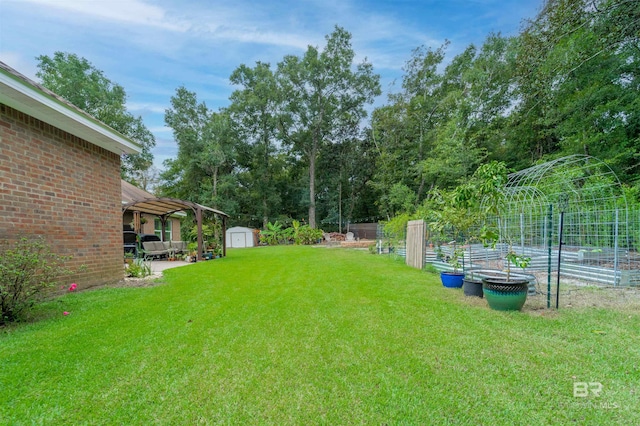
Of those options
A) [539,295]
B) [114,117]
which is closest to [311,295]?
[539,295]

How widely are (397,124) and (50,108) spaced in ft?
78.4

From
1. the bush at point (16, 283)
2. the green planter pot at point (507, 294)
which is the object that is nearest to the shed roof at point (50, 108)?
the bush at point (16, 283)

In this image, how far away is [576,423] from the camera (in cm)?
178

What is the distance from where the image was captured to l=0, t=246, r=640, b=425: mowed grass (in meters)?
1.92

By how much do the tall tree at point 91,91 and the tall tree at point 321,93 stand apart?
13636mm

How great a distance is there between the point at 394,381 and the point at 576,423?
47.5 inches

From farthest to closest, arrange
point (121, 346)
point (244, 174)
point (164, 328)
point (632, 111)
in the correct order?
1. point (244, 174)
2. point (632, 111)
3. point (164, 328)
4. point (121, 346)

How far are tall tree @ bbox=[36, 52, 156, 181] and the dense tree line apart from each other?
2.03ft

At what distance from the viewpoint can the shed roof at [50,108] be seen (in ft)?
12.2

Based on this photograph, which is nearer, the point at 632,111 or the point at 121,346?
the point at 121,346

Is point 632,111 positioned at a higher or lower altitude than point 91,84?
lower

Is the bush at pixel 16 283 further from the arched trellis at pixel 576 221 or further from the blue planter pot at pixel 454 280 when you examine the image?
the arched trellis at pixel 576 221

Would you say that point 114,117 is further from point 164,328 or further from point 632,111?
point 632,111

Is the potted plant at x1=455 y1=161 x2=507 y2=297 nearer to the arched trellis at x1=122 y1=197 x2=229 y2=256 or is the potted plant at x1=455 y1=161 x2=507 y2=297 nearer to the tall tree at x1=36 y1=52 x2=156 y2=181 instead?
the arched trellis at x1=122 y1=197 x2=229 y2=256
